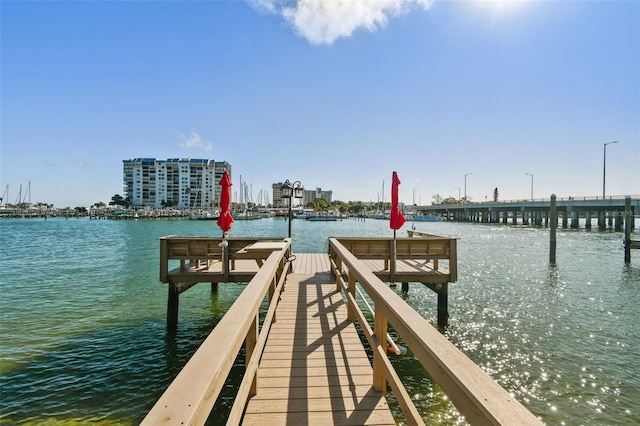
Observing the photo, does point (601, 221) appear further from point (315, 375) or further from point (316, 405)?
point (316, 405)

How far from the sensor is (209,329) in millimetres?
8602

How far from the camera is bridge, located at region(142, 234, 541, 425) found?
1272mm

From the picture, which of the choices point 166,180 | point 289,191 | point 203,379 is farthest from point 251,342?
point 166,180

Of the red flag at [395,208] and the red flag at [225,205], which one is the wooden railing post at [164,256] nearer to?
the red flag at [225,205]

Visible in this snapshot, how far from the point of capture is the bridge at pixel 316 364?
4.17 ft

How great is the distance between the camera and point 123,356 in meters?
7.06

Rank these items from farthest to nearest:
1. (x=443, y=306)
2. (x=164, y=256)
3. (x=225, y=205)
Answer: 1. (x=443, y=306)
2. (x=225, y=205)
3. (x=164, y=256)

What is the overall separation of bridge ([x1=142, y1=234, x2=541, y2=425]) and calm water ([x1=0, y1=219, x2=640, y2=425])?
2.07 m

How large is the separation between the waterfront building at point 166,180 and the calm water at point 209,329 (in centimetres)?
14540

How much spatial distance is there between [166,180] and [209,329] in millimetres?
161747

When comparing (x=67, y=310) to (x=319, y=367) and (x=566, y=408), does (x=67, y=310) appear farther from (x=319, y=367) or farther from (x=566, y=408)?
(x=566, y=408)

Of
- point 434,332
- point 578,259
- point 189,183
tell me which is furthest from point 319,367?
point 189,183

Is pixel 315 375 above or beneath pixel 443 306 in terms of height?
above

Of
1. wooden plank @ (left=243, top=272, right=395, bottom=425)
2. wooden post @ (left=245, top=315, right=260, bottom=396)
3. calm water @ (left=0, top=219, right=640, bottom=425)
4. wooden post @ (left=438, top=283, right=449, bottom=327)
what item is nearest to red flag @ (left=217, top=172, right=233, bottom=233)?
calm water @ (left=0, top=219, right=640, bottom=425)
